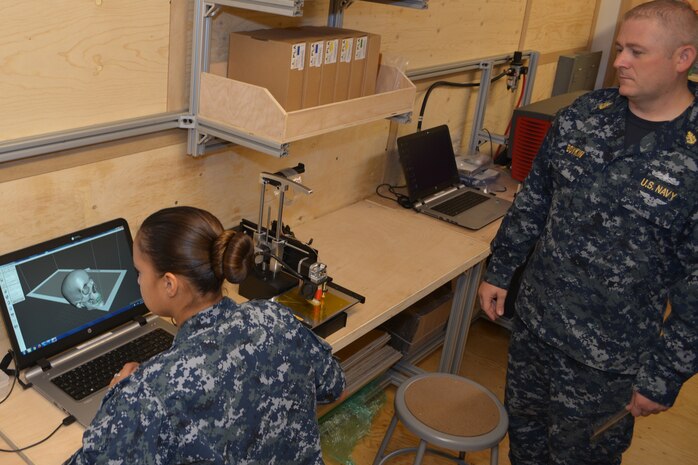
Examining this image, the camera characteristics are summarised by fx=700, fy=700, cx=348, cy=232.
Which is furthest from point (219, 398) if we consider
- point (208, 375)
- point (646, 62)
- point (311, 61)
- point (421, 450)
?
point (646, 62)

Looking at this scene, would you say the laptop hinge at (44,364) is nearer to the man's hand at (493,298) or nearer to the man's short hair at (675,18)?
the man's hand at (493,298)

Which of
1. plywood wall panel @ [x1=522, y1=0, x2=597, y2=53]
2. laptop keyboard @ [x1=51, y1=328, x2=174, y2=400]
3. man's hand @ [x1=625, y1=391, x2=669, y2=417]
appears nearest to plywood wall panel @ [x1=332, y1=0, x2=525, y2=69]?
plywood wall panel @ [x1=522, y1=0, x2=597, y2=53]

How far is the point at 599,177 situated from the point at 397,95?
2.47ft

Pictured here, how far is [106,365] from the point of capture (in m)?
1.70

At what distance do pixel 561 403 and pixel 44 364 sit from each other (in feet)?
4.61

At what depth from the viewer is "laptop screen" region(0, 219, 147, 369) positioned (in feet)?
5.31

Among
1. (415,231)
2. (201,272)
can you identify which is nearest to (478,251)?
(415,231)

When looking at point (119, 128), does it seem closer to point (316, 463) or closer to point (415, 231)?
point (316, 463)

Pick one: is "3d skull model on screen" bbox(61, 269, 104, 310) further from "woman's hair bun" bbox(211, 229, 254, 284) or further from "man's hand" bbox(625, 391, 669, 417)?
"man's hand" bbox(625, 391, 669, 417)

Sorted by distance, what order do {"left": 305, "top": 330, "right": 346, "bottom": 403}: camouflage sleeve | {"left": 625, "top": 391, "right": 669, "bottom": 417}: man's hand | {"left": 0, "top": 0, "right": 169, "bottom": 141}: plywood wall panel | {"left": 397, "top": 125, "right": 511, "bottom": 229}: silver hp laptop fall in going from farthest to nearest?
{"left": 397, "top": 125, "right": 511, "bottom": 229}: silver hp laptop, {"left": 625, "top": 391, "right": 669, "bottom": 417}: man's hand, {"left": 0, "top": 0, "right": 169, "bottom": 141}: plywood wall panel, {"left": 305, "top": 330, "right": 346, "bottom": 403}: camouflage sleeve

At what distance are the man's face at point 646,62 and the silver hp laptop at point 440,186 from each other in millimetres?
1082

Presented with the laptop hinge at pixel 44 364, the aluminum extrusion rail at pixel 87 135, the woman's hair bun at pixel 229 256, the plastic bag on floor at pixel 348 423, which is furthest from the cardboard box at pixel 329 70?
the plastic bag on floor at pixel 348 423

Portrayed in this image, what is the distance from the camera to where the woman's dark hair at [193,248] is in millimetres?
1288

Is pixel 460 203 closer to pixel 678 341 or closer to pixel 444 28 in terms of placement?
pixel 444 28
